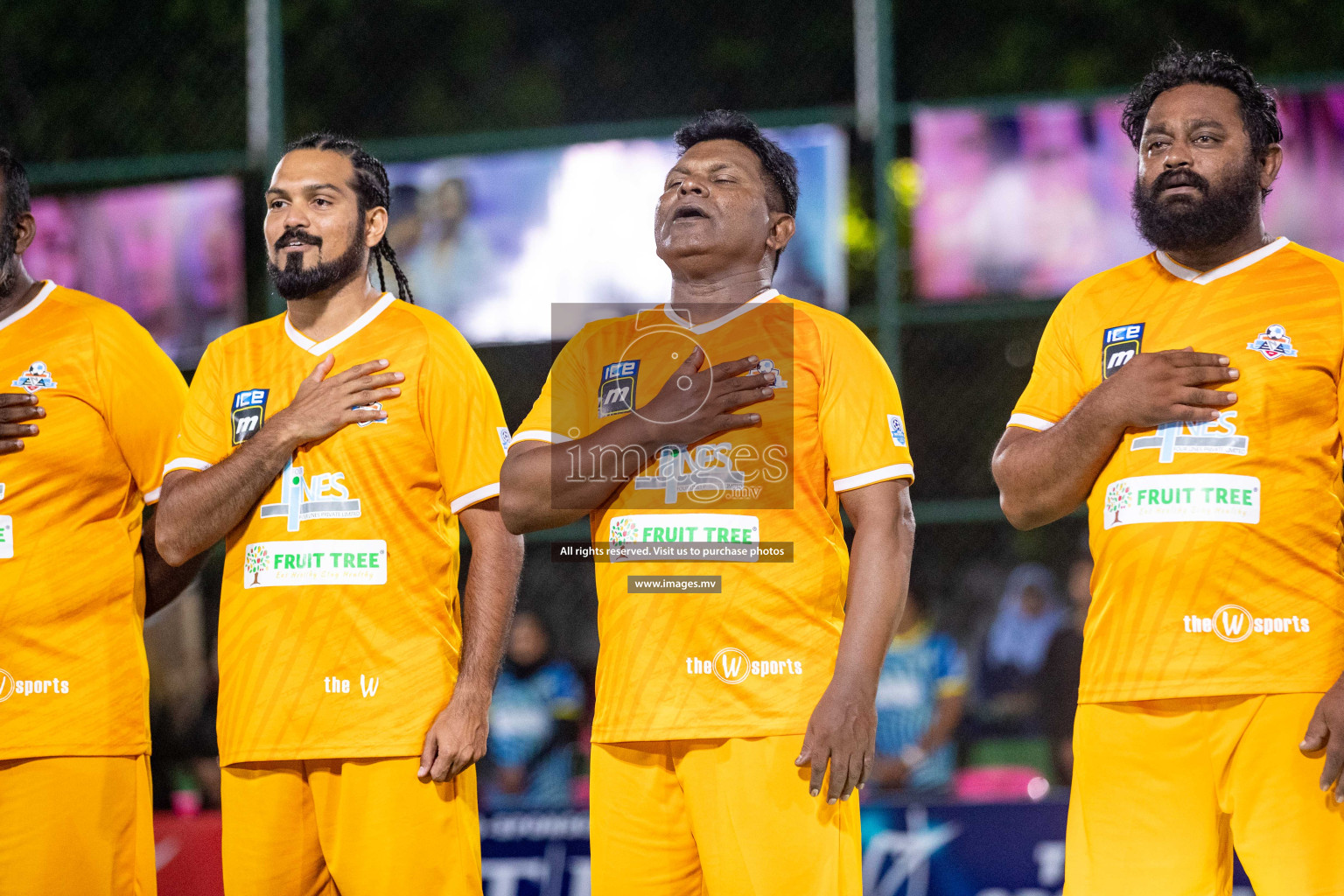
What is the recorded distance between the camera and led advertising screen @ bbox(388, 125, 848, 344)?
8820mm

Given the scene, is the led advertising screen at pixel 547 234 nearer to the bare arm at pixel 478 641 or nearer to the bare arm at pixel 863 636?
the bare arm at pixel 478 641

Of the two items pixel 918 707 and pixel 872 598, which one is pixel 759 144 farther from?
pixel 918 707

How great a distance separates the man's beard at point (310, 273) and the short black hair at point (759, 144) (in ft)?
3.15

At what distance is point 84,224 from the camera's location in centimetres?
906

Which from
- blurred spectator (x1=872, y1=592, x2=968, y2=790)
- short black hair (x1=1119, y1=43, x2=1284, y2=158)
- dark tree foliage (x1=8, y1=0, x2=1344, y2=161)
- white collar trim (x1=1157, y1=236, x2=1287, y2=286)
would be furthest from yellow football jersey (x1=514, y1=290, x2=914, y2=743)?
dark tree foliage (x1=8, y1=0, x2=1344, y2=161)

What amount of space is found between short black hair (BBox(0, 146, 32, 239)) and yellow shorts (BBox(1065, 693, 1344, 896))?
329 centimetres

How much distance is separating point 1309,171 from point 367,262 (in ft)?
20.7

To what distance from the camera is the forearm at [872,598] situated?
3.42 m

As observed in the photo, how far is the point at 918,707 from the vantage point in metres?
8.56

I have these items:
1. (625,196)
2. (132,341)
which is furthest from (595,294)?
(132,341)

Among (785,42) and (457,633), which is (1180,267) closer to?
(457,633)

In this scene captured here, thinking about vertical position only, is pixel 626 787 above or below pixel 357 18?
below

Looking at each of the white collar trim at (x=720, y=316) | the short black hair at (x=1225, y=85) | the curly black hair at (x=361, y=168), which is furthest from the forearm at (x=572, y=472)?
the short black hair at (x=1225, y=85)

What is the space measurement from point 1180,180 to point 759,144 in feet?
3.52
